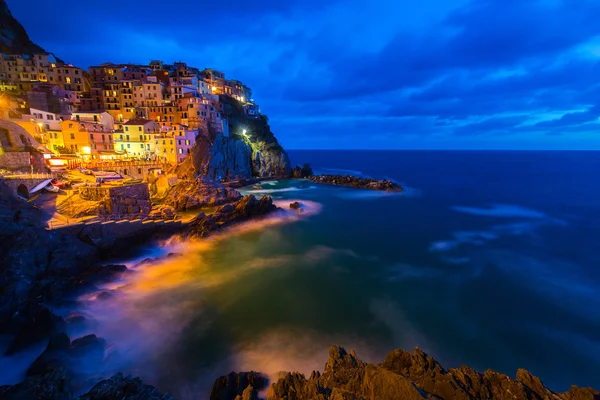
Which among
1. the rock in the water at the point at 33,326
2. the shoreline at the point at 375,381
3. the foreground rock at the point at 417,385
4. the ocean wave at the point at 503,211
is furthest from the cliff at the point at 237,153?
the ocean wave at the point at 503,211

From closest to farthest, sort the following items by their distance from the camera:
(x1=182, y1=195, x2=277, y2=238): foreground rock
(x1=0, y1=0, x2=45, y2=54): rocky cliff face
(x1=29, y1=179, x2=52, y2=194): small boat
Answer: (x1=29, y1=179, x2=52, y2=194): small boat → (x1=182, y1=195, x2=277, y2=238): foreground rock → (x1=0, y1=0, x2=45, y2=54): rocky cliff face

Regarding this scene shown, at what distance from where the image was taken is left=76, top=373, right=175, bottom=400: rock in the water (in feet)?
28.1

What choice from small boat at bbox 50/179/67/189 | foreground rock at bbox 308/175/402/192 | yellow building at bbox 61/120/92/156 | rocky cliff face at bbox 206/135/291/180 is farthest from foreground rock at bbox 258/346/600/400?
foreground rock at bbox 308/175/402/192

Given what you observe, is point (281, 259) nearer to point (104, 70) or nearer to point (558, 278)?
point (558, 278)

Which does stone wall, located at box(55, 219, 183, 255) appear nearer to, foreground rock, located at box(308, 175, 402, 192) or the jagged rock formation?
the jagged rock formation

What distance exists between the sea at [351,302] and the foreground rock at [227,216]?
55.8 inches

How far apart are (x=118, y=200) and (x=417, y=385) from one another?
93.5 feet

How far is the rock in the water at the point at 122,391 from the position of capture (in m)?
8.57

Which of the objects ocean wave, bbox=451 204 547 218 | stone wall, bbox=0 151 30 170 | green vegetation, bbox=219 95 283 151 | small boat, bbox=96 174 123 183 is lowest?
ocean wave, bbox=451 204 547 218

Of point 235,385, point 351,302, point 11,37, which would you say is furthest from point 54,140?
point 11,37

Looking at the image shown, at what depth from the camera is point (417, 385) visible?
347 inches

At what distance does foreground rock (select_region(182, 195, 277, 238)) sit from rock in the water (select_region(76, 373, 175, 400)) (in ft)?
63.9

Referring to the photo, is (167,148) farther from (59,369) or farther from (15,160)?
(59,369)

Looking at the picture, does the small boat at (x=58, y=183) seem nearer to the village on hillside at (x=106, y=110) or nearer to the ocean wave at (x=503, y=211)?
the village on hillside at (x=106, y=110)
